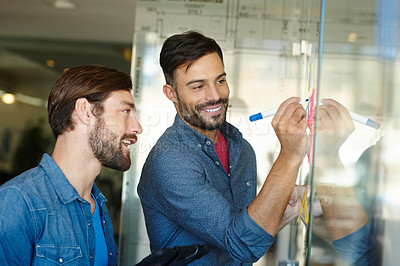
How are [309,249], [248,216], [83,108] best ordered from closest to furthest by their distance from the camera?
[309,249]
[248,216]
[83,108]

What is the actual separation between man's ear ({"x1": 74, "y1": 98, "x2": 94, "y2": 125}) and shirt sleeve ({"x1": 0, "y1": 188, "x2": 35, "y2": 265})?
234 mm

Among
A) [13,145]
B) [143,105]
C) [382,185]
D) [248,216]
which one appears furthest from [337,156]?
[13,145]

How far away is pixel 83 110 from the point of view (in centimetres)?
108

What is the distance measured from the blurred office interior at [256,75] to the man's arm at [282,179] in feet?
0.13

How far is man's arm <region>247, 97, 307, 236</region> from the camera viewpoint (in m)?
0.91

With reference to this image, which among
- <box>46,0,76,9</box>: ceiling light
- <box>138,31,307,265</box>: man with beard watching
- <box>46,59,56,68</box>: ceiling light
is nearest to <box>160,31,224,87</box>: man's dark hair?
<box>138,31,307,265</box>: man with beard watching

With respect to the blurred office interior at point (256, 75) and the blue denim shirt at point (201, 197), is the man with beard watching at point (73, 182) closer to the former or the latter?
the blue denim shirt at point (201, 197)

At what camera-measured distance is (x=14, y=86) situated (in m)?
3.93

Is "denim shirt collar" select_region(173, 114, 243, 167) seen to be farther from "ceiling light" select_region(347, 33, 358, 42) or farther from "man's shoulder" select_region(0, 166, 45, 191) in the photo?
"ceiling light" select_region(347, 33, 358, 42)

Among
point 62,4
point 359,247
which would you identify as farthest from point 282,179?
point 62,4

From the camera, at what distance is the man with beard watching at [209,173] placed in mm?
916

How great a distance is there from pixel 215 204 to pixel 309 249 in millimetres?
237

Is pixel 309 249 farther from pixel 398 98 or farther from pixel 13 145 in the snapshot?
pixel 13 145

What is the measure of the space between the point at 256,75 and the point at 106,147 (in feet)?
4.23
